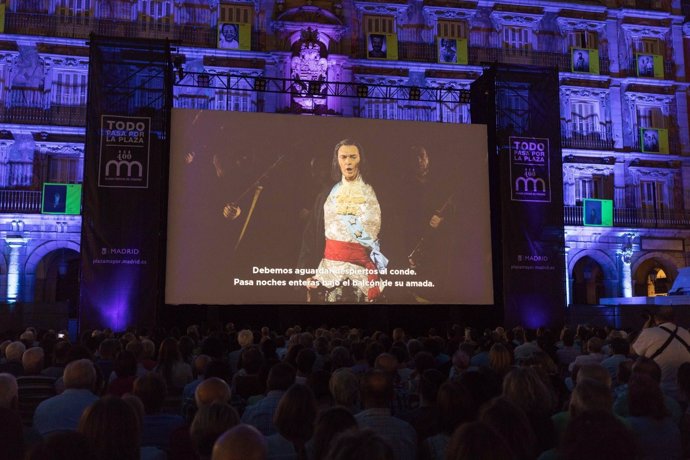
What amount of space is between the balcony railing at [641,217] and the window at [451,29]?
28.3 feet

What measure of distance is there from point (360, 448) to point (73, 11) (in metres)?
28.9

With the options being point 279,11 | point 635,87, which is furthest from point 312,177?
point 635,87

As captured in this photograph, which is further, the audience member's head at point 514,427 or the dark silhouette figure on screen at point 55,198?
the dark silhouette figure on screen at point 55,198

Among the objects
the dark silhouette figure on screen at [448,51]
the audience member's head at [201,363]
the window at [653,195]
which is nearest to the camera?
the audience member's head at [201,363]

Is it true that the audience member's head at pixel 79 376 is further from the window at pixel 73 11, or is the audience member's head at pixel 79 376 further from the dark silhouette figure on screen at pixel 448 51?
the dark silhouette figure on screen at pixel 448 51

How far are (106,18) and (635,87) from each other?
2262 cm

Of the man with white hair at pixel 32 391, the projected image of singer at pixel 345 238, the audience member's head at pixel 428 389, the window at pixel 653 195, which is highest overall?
the window at pixel 653 195

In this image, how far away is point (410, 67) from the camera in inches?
1183

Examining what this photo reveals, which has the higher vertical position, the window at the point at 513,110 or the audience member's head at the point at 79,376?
the window at the point at 513,110

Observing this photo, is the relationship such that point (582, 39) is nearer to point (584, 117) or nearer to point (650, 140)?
point (584, 117)

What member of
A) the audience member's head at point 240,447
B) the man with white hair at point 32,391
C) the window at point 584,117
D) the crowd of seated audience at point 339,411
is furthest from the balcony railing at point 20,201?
the audience member's head at point 240,447

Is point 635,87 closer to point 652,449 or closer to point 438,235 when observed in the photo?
point 438,235

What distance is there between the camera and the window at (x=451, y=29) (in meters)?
30.7

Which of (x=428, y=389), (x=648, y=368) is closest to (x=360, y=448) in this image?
(x=428, y=389)
